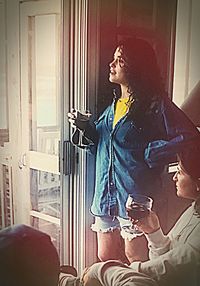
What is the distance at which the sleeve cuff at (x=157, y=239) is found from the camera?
1.29 metres

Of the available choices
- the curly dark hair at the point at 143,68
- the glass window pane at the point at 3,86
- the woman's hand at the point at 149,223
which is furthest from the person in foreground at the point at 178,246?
the glass window pane at the point at 3,86

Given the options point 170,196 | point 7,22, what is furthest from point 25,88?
point 170,196

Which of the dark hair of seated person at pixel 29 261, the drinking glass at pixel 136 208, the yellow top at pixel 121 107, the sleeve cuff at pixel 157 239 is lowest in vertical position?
the dark hair of seated person at pixel 29 261

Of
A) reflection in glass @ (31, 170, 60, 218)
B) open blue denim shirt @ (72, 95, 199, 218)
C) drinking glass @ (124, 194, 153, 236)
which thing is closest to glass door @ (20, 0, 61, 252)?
reflection in glass @ (31, 170, 60, 218)

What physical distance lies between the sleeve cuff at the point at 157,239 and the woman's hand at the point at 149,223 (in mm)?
10

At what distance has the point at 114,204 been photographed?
1.31 metres

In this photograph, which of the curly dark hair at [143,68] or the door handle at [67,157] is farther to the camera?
the door handle at [67,157]

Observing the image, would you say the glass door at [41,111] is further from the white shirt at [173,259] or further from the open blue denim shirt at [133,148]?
the white shirt at [173,259]

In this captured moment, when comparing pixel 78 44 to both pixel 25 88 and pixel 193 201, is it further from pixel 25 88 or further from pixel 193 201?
pixel 193 201

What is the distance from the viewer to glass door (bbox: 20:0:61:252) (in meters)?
1.37

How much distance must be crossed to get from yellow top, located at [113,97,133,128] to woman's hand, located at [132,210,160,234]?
0.29m

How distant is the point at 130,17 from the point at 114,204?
542 mm

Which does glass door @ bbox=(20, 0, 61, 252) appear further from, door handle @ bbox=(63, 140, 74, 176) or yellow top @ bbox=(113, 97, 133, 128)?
yellow top @ bbox=(113, 97, 133, 128)

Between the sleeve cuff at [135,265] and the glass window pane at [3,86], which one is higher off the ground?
the glass window pane at [3,86]
